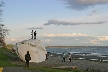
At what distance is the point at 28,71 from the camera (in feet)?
76.0

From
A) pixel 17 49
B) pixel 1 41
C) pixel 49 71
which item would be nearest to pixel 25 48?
pixel 17 49

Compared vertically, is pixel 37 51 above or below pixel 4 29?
below

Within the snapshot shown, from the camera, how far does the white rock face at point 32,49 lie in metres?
40.5

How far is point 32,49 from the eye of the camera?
41469mm

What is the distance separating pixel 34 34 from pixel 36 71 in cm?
1945

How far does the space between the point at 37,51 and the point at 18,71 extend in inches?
760

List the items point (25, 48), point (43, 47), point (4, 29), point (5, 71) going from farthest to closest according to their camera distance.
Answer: point (4, 29) < point (43, 47) < point (25, 48) < point (5, 71)

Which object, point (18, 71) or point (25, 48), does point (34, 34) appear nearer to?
point (25, 48)

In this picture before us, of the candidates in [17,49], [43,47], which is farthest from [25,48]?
[43,47]

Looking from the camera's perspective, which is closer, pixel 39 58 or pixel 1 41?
pixel 39 58

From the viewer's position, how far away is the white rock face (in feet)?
133

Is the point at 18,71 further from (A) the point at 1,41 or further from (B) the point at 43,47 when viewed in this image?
(A) the point at 1,41

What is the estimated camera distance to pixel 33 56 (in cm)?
4125

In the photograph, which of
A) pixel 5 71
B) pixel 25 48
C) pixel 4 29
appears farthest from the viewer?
pixel 4 29
